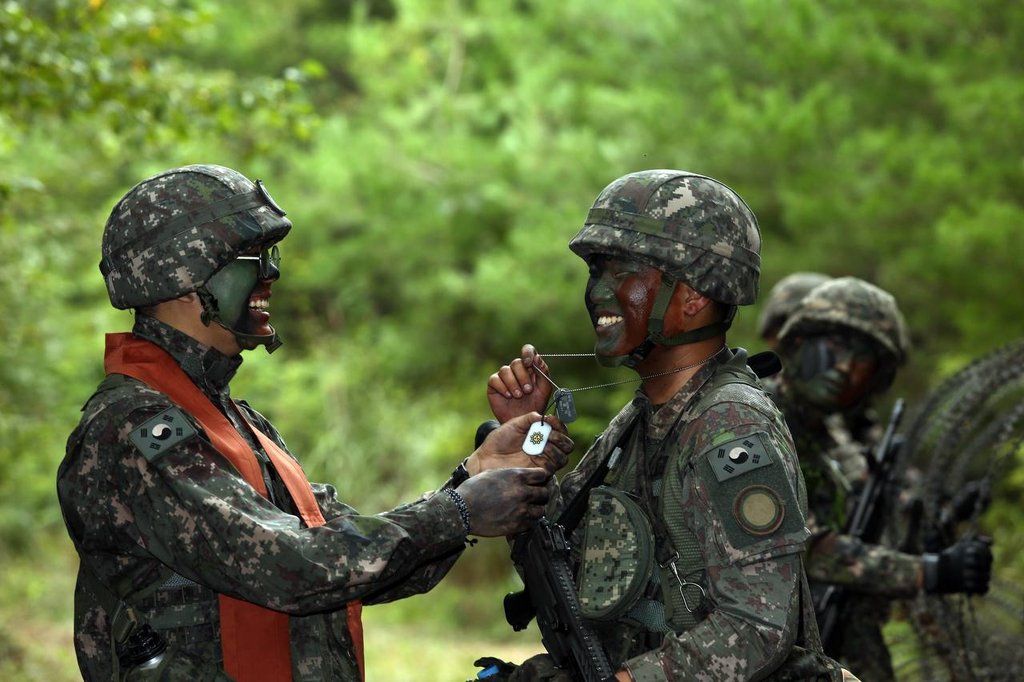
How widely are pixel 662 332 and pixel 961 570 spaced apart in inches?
89.0

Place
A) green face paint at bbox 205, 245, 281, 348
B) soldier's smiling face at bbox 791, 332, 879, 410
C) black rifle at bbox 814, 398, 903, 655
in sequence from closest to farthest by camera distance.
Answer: green face paint at bbox 205, 245, 281, 348 → soldier's smiling face at bbox 791, 332, 879, 410 → black rifle at bbox 814, 398, 903, 655

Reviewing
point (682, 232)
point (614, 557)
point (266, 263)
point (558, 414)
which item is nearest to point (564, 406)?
point (558, 414)

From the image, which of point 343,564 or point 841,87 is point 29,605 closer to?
point 841,87

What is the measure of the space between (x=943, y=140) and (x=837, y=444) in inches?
147

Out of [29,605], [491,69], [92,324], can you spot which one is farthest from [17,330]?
[491,69]

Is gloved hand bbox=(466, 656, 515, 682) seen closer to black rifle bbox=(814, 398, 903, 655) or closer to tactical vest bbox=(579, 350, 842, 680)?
tactical vest bbox=(579, 350, 842, 680)

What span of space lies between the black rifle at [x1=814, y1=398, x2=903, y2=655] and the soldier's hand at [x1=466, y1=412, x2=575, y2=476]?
234cm

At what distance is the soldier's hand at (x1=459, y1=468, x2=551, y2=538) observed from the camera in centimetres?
338

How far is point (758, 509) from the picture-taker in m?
2.99

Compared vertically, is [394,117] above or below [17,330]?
above

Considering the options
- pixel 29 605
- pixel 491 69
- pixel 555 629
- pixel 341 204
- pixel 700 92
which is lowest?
pixel 555 629

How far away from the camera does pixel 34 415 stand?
989 centimetres

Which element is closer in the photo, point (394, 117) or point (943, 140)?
point (943, 140)

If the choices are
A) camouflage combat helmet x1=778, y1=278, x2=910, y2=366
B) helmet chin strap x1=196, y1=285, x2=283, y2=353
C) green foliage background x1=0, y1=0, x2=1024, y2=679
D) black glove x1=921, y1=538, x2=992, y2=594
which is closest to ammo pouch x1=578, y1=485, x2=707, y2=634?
helmet chin strap x1=196, y1=285, x2=283, y2=353
